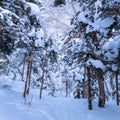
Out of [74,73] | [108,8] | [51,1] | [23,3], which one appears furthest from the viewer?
[51,1]

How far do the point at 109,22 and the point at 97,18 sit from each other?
36.0 inches

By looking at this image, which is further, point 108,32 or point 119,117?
point 119,117

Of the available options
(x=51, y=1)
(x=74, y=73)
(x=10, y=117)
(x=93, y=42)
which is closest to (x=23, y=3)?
(x=10, y=117)

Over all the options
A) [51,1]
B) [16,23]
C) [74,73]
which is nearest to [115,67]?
[16,23]

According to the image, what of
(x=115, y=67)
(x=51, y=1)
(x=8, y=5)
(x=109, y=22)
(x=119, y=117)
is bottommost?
(x=119, y=117)

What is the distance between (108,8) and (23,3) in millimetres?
4042

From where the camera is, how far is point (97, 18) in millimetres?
11594

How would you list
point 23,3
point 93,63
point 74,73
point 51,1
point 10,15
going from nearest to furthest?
point 10,15 → point 23,3 → point 93,63 → point 74,73 → point 51,1

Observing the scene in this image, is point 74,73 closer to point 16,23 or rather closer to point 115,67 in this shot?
point 115,67

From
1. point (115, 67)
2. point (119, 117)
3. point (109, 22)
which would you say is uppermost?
point (109, 22)

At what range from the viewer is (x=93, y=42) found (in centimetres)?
1916

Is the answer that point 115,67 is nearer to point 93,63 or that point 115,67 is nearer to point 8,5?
point 93,63

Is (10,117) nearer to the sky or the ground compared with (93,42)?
nearer to the ground

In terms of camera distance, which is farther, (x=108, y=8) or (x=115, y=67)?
(x=115, y=67)
